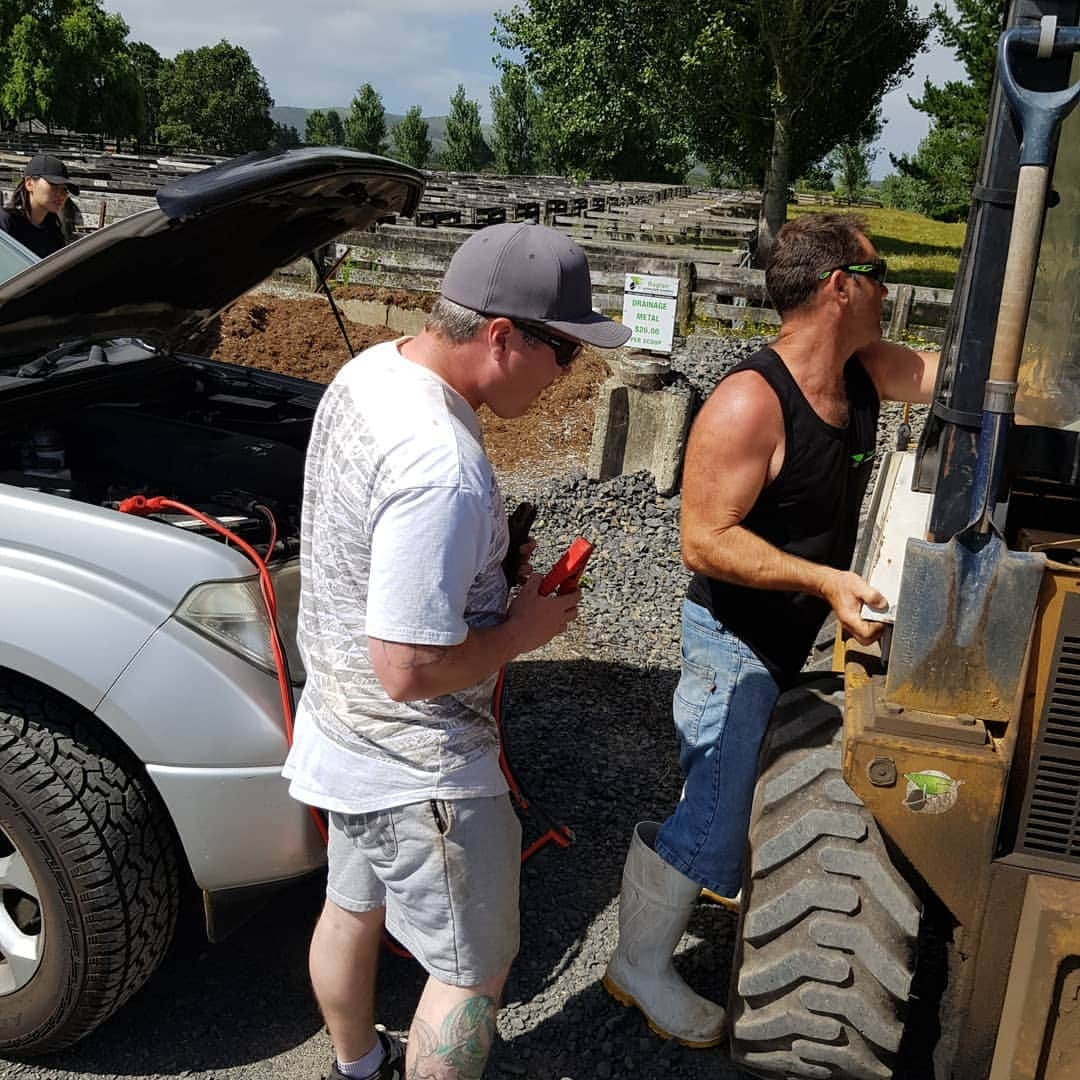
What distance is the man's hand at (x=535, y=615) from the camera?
2186 millimetres

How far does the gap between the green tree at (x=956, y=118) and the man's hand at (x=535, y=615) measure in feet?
71.7

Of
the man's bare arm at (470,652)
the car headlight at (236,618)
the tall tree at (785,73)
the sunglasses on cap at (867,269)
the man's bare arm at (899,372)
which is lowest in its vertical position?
the car headlight at (236,618)

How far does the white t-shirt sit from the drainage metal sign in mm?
5506

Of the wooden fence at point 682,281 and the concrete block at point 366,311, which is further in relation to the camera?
the concrete block at point 366,311

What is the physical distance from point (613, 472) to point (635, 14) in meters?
19.4

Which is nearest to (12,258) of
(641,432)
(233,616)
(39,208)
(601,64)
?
(233,616)

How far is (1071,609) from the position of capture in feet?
6.82

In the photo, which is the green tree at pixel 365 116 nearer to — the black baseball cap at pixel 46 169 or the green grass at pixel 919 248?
the green grass at pixel 919 248

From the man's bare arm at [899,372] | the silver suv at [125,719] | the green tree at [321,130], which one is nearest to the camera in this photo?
the silver suv at [125,719]

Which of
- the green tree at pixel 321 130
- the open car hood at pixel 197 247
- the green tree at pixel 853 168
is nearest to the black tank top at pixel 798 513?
the open car hood at pixel 197 247

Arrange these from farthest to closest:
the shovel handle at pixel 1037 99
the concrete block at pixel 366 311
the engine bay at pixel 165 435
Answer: the concrete block at pixel 366 311, the engine bay at pixel 165 435, the shovel handle at pixel 1037 99

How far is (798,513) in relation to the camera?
2.75m

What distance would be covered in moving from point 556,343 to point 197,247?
1790 mm

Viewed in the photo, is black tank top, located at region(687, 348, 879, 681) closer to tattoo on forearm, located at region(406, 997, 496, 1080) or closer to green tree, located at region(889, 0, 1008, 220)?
tattoo on forearm, located at region(406, 997, 496, 1080)
